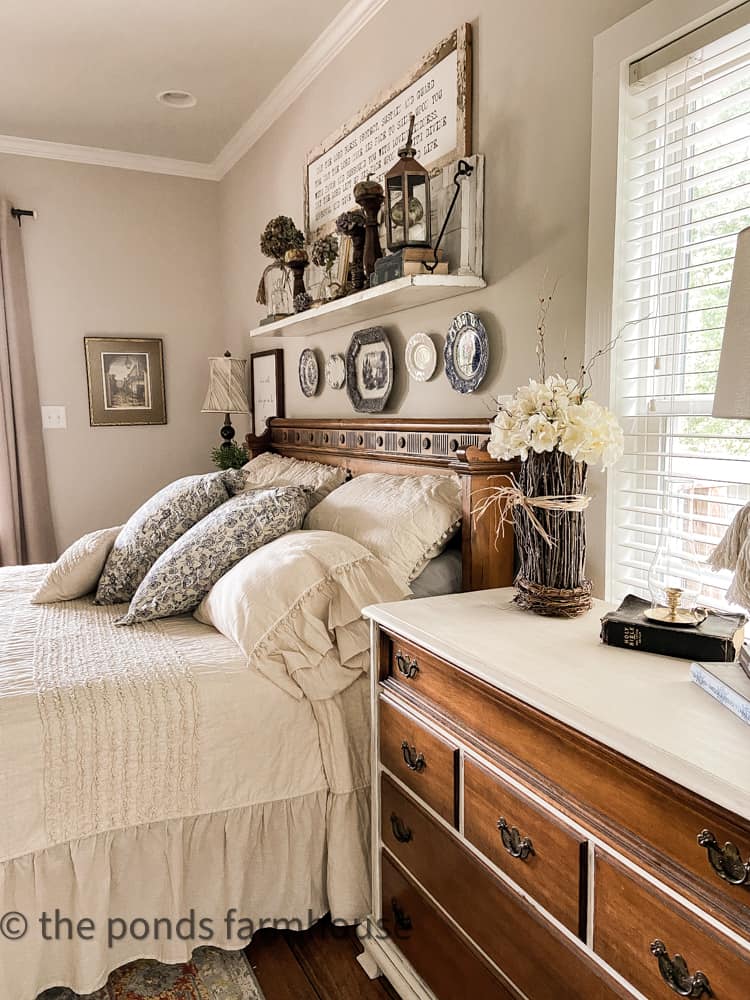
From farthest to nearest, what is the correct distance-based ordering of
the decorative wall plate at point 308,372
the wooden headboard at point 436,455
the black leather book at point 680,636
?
1. the decorative wall plate at point 308,372
2. the wooden headboard at point 436,455
3. the black leather book at point 680,636

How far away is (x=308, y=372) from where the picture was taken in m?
3.30

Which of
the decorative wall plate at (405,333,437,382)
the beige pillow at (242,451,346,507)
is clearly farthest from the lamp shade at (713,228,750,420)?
the beige pillow at (242,451,346,507)

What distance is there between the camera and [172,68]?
3143 millimetres

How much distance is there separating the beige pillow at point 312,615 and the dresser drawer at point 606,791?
1.29ft

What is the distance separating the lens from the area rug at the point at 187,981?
5.34ft

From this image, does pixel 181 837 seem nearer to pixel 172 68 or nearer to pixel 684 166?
pixel 684 166

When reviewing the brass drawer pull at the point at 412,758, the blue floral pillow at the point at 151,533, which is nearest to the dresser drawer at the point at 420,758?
the brass drawer pull at the point at 412,758

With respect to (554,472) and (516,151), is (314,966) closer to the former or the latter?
(554,472)

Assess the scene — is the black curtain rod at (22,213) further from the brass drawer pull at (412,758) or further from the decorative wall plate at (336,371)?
the brass drawer pull at (412,758)

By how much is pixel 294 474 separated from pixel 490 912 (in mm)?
1875

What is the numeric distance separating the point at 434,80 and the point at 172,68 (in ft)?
4.81

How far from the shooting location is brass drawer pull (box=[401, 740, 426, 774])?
4.75ft

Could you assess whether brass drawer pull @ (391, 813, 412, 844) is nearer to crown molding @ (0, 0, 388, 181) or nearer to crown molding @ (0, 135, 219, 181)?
crown molding @ (0, 0, 388, 181)

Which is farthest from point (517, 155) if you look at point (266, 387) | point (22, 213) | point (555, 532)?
point (22, 213)
